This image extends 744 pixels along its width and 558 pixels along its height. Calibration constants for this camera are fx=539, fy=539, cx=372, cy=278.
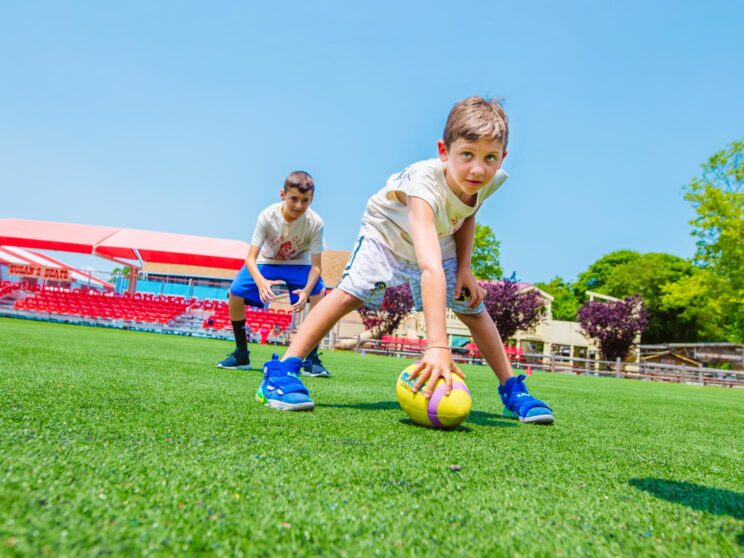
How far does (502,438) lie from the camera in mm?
2426

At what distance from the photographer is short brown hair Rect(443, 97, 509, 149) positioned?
8.89ft

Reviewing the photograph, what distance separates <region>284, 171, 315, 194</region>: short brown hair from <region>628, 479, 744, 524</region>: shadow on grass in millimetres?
3677

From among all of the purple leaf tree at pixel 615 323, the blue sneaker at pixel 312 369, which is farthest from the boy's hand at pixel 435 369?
the purple leaf tree at pixel 615 323

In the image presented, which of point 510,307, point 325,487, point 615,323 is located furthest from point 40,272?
point 615,323

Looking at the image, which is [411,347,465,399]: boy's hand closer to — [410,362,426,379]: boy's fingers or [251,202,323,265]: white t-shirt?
[410,362,426,379]: boy's fingers

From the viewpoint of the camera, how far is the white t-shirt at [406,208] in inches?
114

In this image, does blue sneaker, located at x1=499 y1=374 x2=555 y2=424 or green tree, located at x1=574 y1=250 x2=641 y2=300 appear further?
green tree, located at x1=574 y1=250 x2=641 y2=300

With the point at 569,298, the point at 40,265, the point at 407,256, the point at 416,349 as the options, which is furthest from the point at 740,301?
the point at 569,298

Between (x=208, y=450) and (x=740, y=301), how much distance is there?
25.4m

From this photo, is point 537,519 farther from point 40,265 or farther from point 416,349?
point 40,265

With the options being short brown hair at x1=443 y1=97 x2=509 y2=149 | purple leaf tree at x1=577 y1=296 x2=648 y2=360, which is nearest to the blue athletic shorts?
short brown hair at x1=443 y1=97 x2=509 y2=149

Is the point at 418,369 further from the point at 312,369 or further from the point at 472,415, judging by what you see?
the point at 312,369

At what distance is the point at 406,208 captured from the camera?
10.2 ft

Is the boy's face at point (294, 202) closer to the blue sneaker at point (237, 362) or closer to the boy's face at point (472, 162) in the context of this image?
the blue sneaker at point (237, 362)
